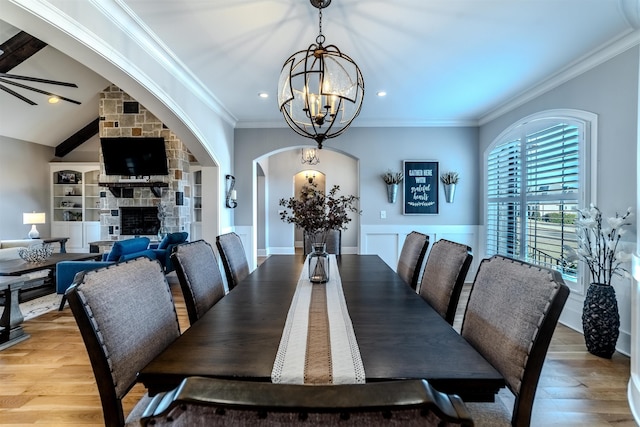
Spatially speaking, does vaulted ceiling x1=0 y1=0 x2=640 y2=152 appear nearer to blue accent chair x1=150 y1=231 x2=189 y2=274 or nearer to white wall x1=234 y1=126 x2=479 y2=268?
white wall x1=234 y1=126 x2=479 y2=268

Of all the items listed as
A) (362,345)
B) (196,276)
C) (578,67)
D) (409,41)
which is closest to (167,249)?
(196,276)

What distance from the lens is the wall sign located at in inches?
199

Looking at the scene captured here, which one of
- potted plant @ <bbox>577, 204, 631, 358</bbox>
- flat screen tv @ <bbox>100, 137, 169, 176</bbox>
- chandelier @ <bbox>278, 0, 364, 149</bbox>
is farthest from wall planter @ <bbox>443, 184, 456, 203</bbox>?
flat screen tv @ <bbox>100, 137, 169, 176</bbox>

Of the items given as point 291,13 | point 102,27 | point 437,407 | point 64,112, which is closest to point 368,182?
point 291,13

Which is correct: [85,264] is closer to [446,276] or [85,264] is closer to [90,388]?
[90,388]

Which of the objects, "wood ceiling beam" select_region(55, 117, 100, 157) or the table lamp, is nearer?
the table lamp

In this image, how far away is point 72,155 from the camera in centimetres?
855

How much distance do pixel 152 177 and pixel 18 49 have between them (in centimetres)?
270

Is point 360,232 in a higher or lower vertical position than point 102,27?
lower

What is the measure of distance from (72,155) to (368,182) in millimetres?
8257

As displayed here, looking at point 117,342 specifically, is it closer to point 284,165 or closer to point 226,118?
point 226,118

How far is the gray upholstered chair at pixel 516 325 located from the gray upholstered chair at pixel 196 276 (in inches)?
55.3

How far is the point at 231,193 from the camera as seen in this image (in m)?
4.92

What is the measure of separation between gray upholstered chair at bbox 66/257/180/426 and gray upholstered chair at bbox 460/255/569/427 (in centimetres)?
129
